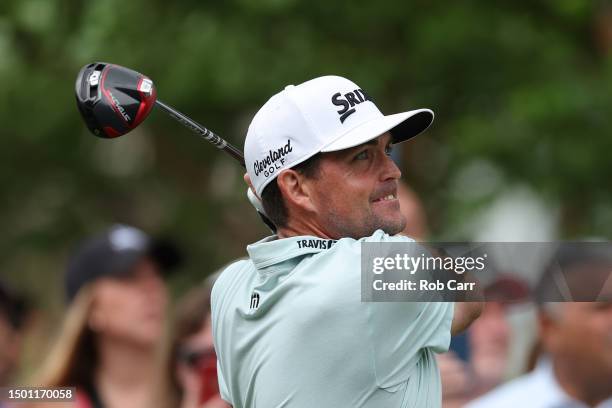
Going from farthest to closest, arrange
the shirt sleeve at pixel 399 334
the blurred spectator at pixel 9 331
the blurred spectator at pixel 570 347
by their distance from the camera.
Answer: the blurred spectator at pixel 9 331 < the blurred spectator at pixel 570 347 < the shirt sleeve at pixel 399 334

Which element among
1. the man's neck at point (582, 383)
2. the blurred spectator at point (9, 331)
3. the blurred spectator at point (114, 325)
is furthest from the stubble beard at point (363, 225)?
the blurred spectator at point (9, 331)

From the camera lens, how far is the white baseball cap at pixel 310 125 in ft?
11.1

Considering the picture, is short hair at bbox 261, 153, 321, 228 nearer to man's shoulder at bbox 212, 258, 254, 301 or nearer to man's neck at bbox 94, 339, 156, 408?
man's shoulder at bbox 212, 258, 254, 301

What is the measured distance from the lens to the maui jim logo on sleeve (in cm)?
342

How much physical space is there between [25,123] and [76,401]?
843 centimetres

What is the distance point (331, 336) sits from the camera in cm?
312

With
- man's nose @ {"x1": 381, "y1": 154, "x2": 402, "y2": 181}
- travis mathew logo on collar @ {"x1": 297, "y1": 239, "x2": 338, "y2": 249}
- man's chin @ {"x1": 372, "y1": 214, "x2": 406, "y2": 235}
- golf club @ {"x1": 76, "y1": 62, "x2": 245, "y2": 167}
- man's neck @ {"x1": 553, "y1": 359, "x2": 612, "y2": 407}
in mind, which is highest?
golf club @ {"x1": 76, "y1": 62, "x2": 245, "y2": 167}

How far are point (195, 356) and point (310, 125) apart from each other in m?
2.37

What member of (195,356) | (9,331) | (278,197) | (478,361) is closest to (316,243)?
(278,197)

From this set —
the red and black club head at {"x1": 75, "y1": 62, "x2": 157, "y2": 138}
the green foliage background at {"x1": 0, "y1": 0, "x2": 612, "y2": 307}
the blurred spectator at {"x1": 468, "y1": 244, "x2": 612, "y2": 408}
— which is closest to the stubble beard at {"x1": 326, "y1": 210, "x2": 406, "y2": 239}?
the blurred spectator at {"x1": 468, "y1": 244, "x2": 612, "y2": 408}

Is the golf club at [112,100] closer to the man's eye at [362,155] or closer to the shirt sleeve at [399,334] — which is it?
the man's eye at [362,155]

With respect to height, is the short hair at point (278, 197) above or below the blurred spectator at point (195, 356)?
below

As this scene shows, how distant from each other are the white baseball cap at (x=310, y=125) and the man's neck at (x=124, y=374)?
2.30 metres

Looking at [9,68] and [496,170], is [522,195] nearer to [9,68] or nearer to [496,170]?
[496,170]
